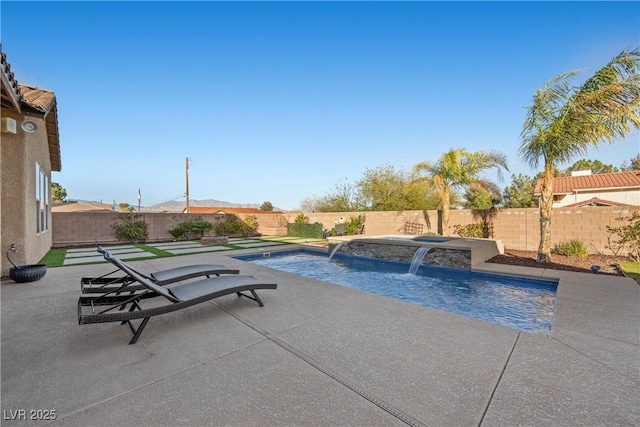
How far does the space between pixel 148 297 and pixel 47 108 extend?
572 cm

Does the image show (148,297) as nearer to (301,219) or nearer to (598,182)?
(301,219)

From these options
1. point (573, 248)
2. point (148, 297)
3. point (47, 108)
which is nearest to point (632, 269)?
point (573, 248)

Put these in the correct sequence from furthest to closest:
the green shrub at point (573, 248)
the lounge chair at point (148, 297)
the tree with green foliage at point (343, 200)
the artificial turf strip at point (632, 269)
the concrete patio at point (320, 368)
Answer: the tree with green foliage at point (343, 200), the green shrub at point (573, 248), the artificial turf strip at point (632, 269), the lounge chair at point (148, 297), the concrete patio at point (320, 368)

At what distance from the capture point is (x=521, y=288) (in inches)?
255

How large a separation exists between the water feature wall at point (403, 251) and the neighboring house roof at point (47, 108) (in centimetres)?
961

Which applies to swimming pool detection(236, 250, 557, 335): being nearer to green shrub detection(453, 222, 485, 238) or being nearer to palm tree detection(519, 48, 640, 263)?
palm tree detection(519, 48, 640, 263)

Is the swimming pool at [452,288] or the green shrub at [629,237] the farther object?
the green shrub at [629,237]

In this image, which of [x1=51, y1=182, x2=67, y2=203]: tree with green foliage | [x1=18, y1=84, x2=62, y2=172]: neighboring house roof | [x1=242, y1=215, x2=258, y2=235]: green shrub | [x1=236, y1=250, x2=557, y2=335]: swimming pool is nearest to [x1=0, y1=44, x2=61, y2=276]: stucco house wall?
[x1=18, y1=84, x2=62, y2=172]: neighboring house roof

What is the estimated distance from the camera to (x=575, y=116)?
7816 mm

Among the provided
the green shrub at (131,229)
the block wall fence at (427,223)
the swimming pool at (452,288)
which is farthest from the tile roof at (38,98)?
the green shrub at (131,229)

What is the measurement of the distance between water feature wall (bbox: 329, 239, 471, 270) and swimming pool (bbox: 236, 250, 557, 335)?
24 centimetres

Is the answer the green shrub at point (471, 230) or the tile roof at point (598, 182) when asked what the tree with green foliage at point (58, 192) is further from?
the tile roof at point (598, 182)

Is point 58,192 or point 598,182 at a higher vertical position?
point 58,192

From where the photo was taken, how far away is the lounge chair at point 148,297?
3031 mm
